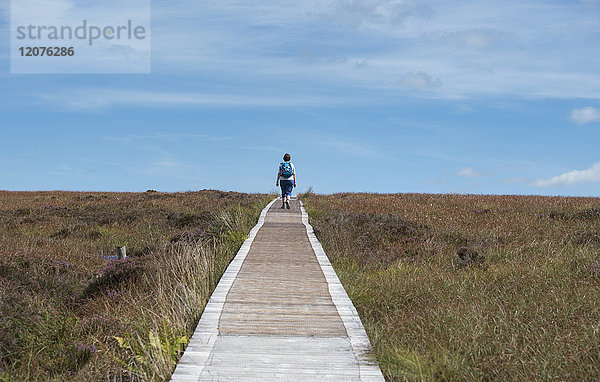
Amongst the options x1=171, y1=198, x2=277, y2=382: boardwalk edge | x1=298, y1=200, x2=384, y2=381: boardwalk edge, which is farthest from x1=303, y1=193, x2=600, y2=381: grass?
x1=171, y1=198, x2=277, y2=382: boardwalk edge

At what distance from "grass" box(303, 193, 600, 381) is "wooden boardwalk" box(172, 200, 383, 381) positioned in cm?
33

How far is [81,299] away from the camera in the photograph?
9.74m

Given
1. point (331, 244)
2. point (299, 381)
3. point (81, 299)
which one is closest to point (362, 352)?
point (299, 381)

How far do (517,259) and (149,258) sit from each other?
8068mm

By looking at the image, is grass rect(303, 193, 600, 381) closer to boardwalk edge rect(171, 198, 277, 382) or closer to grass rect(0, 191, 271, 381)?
boardwalk edge rect(171, 198, 277, 382)

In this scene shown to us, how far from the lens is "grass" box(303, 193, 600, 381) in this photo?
5.10 metres

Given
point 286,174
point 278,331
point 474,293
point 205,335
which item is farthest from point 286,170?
point 205,335

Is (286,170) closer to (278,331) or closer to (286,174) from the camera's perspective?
(286,174)

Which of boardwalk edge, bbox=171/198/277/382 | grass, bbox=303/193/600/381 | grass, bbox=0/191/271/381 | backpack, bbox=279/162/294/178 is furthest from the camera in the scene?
backpack, bbox=279/162/294/178

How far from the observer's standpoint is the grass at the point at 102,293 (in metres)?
5.80

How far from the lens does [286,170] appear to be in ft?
66.2

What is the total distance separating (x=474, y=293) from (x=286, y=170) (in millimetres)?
12572

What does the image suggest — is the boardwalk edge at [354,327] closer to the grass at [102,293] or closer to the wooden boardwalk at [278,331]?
the wooden boardwalk at [278,331]

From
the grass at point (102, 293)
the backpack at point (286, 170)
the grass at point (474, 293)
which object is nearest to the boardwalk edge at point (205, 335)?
the grass at point (102, 293)
